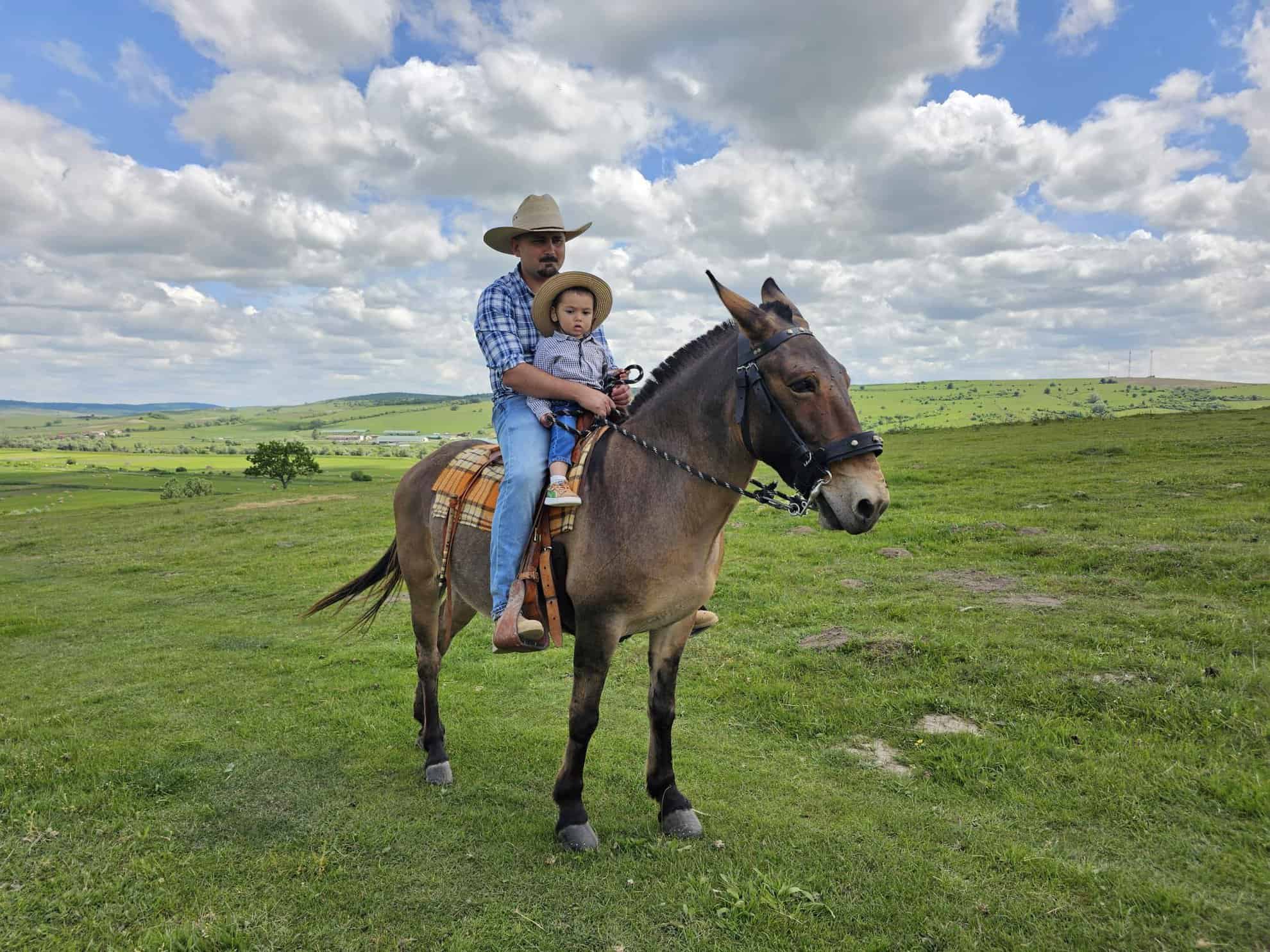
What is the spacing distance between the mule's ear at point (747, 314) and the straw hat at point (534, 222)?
6.10 ft

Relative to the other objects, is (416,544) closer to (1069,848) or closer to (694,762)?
(694,762)

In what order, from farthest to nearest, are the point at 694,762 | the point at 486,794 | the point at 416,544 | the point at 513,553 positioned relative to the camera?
the point at 416,544, the point at 694,762, the point at 486,794, the point at 513,553

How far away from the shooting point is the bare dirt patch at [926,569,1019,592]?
10320 mm

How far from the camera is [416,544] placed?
658 cm

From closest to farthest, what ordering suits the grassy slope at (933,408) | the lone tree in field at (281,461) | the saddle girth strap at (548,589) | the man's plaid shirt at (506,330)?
the saddle girth strap at (548,589) < the man's plaid shirt at (506,330) < the lone tree in field at (281,461) < the grassy slope at (933,408)

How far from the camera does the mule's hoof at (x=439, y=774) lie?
586 cm

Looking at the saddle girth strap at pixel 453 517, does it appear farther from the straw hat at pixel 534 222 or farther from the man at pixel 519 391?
the straw hat at pixel 534 222

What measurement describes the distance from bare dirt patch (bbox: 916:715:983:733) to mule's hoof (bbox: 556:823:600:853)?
3382mm

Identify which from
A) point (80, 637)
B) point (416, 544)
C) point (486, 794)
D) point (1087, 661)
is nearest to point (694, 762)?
point (486, 794)

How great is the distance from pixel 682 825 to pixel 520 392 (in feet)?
11.4

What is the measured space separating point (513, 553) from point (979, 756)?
432 centimetres

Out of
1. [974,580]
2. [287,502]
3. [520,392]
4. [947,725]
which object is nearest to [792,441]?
[520,392]

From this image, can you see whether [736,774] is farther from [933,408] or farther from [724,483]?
[933,408]

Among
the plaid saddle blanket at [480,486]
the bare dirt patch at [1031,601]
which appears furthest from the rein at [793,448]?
the bare dirt patch at [1031,601]
